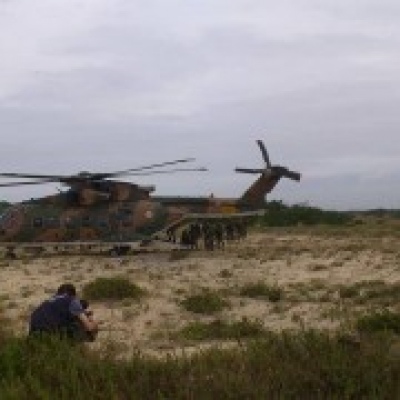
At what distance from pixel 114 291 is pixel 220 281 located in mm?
4015

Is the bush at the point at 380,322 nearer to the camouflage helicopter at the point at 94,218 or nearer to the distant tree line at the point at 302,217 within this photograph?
the camouflage helicopter at the point at 94,218

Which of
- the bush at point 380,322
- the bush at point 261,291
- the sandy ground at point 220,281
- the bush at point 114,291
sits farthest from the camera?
the bush at point 114,291

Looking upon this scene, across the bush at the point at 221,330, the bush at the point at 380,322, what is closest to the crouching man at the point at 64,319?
the bush at the point at 221,330

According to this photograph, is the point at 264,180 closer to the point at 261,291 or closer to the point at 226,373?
the point at 261,291

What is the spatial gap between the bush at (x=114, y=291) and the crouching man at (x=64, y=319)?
710 centimetres

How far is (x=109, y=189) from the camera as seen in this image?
100 ft

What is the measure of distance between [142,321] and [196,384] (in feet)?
27.6

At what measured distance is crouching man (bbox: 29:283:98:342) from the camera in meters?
12.0

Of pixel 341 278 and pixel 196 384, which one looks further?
pixel 341 278

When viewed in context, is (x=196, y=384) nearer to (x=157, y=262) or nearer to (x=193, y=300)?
(x=193, y=300)

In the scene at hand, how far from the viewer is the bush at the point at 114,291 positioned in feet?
63.9

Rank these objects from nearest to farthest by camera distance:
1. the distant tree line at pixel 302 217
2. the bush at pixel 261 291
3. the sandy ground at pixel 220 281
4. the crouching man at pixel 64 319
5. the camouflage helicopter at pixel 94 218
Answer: the crouching man at pixel 64 319 → the sandy ground at pixel 220 281 → the bush at pixel 261 291 → the camouflage helicopter at pixel 94 218 → the distant tree line at pixel 302 217

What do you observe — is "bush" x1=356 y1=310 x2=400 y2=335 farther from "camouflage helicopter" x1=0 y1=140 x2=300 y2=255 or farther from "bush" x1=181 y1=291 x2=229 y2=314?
"camouflage helicopter" x1=0 y1=140 x2=300 y2=255

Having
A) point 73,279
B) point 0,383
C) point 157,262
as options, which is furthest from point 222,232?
point 0,383
